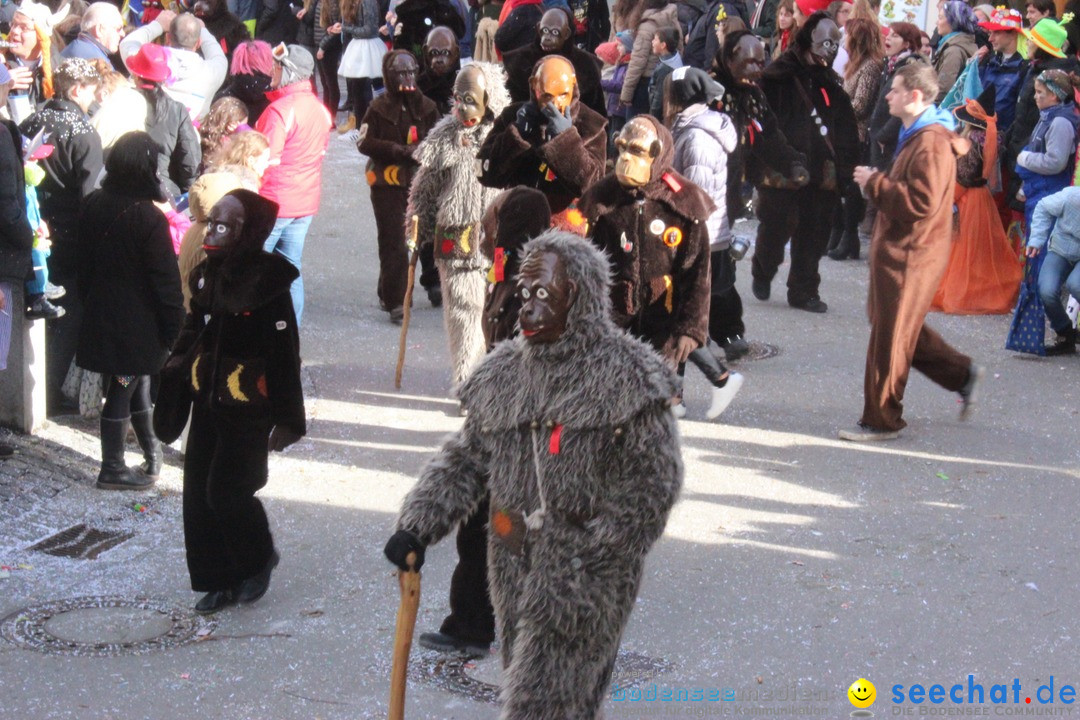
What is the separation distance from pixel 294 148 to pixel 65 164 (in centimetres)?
192

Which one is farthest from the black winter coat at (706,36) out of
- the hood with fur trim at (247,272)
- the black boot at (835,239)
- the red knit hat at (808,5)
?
the hood with fur trim at (247,272)

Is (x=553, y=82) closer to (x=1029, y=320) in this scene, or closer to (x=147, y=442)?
(x=147, y=442)

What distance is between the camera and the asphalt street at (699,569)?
5480 mm

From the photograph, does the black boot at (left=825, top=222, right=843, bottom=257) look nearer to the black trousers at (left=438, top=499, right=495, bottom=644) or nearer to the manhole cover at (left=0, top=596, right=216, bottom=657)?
the black trousers at (left=438, top=499, right=495, bottom=644)

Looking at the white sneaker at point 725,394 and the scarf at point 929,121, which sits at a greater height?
the scarf at point 929,121

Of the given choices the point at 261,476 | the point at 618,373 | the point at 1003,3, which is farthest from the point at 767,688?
the point at 1003,3

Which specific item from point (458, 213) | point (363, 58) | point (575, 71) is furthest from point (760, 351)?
point (363, 58)

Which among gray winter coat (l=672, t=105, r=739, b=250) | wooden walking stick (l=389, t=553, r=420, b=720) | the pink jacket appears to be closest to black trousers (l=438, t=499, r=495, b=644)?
wooden walking stick (l=389, t=553, r=420, b=720)

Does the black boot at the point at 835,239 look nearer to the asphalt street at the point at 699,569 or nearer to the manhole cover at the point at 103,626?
the asphalt street at the point at 699,569

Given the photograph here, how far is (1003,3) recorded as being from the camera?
14242mm

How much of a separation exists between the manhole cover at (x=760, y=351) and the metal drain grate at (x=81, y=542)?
15.9ft

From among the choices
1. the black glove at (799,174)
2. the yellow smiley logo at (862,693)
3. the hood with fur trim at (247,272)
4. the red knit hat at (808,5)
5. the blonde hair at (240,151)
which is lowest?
the yellow smiley logo at (862,693)

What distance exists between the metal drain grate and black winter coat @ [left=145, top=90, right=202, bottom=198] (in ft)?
11.1

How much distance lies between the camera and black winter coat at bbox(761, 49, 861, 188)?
37.0 ft
